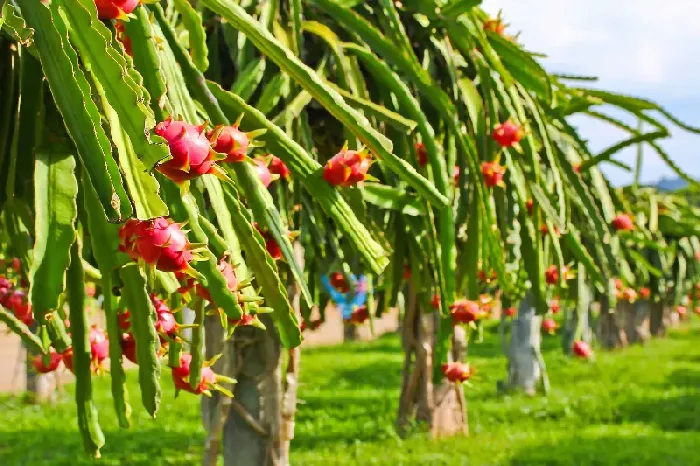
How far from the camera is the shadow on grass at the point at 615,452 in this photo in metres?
4.92

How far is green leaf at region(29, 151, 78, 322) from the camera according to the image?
101cm

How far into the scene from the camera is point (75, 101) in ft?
2.82

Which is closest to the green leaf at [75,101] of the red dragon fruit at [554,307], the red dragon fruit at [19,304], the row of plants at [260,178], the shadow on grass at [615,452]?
the row of plants at [260,178]

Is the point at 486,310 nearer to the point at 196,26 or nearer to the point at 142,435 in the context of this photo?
the point at 196,26

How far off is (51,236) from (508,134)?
122cm

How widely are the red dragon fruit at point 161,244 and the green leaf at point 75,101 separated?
24mm

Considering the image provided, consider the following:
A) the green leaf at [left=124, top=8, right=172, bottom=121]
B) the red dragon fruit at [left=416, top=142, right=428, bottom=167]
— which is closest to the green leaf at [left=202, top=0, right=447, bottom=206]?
the green leaf at [left=124, top=8, right=172, bottom=121]

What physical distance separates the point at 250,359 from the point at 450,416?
10.3 feet

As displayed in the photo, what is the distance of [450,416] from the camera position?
220 inches

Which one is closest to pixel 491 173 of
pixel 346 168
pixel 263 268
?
Answer: pixel 346 168

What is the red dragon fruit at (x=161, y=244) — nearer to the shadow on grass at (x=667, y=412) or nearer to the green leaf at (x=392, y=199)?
the green leaf at (x=392, y=199)

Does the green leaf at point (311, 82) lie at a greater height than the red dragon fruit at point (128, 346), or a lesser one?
Result: greater

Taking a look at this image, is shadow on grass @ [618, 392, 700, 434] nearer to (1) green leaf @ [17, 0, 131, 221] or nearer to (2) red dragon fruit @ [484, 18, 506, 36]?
(2) red dragon fruit @ [484, 18, 506, 36]

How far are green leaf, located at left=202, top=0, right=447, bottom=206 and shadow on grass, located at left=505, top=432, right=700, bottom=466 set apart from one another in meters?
3.94
